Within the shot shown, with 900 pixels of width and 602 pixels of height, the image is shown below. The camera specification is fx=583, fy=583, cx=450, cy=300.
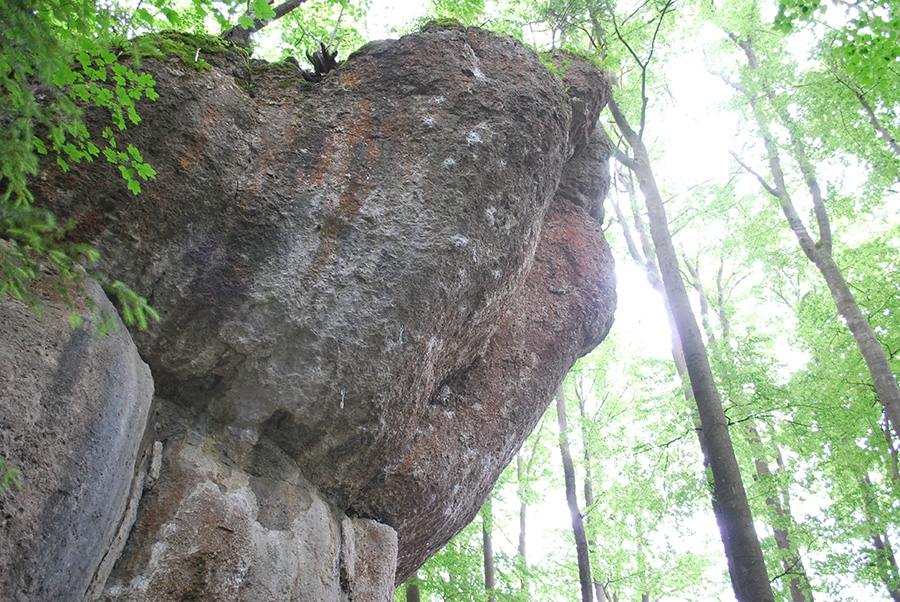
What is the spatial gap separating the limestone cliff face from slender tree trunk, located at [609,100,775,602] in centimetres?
224

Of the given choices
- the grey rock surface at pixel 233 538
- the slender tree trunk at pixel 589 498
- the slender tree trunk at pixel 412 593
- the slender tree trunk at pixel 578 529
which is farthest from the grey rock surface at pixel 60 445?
the slender tree trunk at pixel 589 498

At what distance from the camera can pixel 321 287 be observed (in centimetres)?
396

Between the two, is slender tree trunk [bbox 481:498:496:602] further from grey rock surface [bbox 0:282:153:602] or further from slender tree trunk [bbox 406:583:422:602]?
grey rock surface [bbox 0:282:153:602]

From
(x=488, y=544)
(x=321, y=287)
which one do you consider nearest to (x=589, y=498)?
(x=488, y=544)

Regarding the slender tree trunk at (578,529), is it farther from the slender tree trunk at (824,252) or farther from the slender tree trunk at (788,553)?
the slender tree trunk at (824,252)

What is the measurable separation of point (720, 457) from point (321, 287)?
4326mm

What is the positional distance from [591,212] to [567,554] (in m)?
15.5

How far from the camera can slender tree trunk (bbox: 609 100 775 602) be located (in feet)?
16.6

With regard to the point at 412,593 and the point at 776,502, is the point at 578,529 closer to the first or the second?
the point at 412,593

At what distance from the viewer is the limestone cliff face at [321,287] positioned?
354 cm

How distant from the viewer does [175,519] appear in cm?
336

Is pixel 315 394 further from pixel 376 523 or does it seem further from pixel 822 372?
pixel 822 372

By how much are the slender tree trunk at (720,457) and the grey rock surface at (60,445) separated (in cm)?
492

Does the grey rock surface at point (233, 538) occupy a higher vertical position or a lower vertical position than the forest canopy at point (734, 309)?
lower
